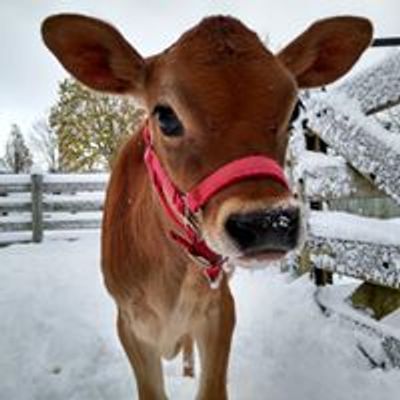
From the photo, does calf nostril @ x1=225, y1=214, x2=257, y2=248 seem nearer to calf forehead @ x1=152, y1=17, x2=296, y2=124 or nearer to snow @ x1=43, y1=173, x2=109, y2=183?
calf forehead @ x1=152, y1=17, x2=296, y2=124

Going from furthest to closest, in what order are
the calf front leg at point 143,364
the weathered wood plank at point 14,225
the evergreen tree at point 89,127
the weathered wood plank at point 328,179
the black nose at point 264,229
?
the evergreen tree at point 89,127
the weathered wood plank at point 14,225
the weathered wood plank at point 328,179
the calf front leg at point 143,364
the black nose at point 264,229

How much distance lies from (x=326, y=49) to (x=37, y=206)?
32.7ft

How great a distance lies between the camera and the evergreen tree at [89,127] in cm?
3300

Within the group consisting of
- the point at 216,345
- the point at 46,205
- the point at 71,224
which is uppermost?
the point at 216,345

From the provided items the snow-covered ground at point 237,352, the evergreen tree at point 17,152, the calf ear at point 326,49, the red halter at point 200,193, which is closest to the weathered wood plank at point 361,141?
the calf ear at point 326,49

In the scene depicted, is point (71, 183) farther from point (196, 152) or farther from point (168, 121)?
point (196, 152)

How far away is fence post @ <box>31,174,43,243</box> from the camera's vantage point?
12211mm

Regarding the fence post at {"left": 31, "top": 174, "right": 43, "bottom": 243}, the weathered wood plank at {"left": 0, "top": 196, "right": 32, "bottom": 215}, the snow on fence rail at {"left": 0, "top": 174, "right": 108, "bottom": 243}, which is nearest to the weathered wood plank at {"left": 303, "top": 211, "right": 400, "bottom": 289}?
the fence post at {"left": 31, "top": 174, "right": 43, "bottom": 243}

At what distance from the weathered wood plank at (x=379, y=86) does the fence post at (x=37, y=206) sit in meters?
8.90

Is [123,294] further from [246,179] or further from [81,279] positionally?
[81,279]

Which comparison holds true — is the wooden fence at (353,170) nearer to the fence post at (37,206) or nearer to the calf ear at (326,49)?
the calf ear at (326,49)

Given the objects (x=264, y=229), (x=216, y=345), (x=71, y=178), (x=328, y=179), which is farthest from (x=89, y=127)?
(x=264, y=229)

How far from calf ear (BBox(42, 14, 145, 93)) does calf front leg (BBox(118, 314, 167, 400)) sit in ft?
4.14

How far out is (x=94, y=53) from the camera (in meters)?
2.89
